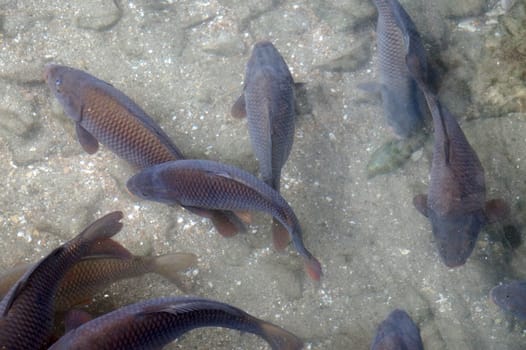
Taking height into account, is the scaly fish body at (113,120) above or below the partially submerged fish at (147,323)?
above

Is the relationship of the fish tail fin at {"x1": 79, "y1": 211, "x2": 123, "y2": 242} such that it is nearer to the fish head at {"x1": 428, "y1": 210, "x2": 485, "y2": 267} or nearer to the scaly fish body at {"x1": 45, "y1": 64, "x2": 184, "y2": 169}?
the scaly fish body at {"x1": 45, "y1": 64, "x2": 184, "y2": 169}

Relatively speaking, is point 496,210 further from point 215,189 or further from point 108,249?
point 108,249

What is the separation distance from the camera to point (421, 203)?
4.27 meters

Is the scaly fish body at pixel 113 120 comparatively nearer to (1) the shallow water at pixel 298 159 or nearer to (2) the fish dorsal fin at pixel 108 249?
(1) the shallow water at pixel 298 159

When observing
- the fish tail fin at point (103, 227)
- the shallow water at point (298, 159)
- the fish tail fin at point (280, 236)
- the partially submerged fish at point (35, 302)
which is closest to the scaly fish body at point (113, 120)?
the shallow water at point (298, 159)

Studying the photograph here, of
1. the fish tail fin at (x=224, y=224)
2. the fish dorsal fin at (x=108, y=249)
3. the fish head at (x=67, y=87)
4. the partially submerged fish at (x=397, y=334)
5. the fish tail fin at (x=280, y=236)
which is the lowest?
the partially submerged fish at (x=397, y=334)

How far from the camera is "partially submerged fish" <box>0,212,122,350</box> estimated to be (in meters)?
2.83

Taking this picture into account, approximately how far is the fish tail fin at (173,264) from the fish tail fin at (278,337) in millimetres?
975

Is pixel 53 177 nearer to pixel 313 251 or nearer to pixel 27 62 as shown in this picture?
pixel 27 62

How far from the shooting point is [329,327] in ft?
13.4

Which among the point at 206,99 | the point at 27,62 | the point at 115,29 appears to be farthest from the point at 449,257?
the point at 27,62

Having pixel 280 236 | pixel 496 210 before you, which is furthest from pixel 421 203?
pixel 280 236

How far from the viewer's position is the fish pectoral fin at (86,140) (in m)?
4.24

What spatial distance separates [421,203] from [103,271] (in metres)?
2.95
